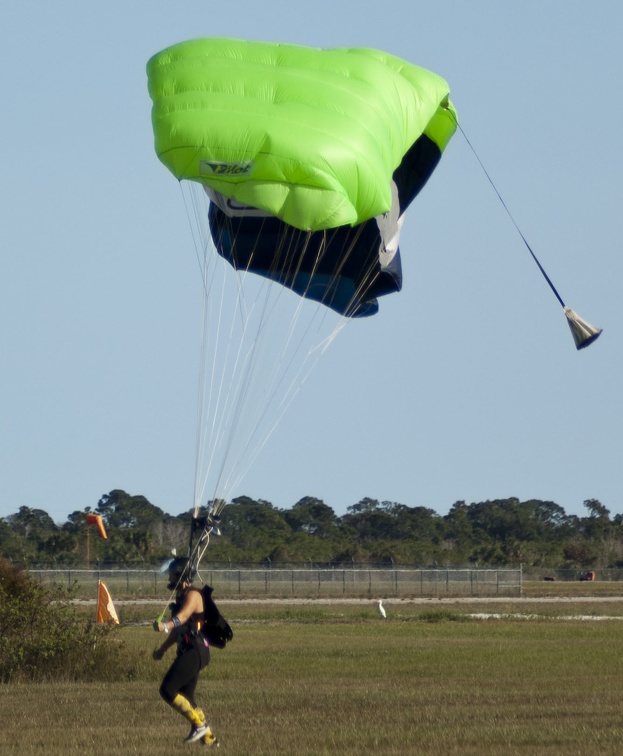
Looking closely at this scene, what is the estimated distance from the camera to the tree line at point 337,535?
2862 inches

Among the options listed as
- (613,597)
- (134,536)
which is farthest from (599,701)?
(134,536)

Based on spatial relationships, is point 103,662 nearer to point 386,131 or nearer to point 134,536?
point 386,131

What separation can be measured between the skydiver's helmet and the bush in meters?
6.60

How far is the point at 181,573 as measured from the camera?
11.3 meters

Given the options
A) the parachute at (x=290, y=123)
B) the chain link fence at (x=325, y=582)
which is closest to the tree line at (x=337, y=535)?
the chain link fence at (x=325, y=582)

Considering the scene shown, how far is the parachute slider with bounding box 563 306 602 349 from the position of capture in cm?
1285

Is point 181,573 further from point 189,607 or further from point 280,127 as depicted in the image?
point 280,127

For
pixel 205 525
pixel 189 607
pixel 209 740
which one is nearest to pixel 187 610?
pixel 189 607

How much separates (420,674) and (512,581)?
140 ft

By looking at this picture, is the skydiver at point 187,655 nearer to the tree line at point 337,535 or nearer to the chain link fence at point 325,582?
the chain link fence at point 325,582

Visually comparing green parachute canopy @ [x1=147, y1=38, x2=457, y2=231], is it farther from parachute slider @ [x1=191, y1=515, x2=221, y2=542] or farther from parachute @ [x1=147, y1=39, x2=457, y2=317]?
parachute slider @ [x1=191, y1=515, x2=221, y2=542]

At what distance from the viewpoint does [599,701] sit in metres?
13.9

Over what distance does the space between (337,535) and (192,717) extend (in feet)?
320

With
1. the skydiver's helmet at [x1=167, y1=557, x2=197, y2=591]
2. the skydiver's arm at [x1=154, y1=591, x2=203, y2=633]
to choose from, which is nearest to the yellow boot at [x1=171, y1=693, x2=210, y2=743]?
the skydiver's arm at [x1=154, y1=591, x2=203, y2=633]
